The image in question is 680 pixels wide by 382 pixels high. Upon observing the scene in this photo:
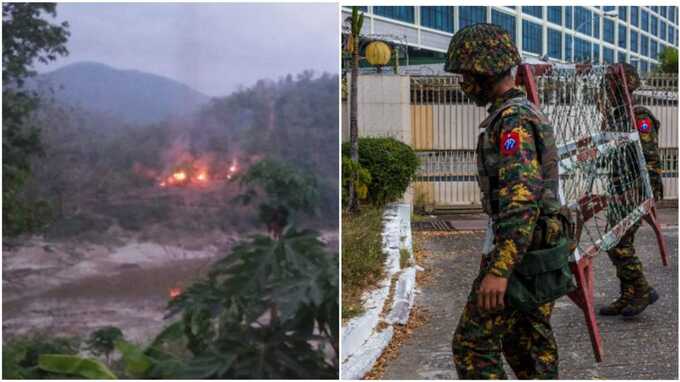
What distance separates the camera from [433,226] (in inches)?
349

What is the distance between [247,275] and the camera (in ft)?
10.1

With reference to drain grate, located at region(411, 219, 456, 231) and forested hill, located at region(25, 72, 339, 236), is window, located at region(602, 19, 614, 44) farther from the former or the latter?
forested hill, located at region(25, 72, 339, 236)

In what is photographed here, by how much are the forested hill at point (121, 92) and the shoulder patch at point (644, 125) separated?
3.03m

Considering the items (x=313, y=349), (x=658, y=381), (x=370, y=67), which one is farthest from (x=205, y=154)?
(x=370, y=67)

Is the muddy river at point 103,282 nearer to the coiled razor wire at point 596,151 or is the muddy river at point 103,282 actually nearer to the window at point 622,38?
the coiled razor wire at point 596,151

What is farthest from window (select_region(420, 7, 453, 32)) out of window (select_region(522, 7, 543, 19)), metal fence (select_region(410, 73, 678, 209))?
metal fence (select_region(410, 73, 678, 209))

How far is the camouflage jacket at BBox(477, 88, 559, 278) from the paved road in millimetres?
1301

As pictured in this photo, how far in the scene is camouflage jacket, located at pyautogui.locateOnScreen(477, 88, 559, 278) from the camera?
2529mm

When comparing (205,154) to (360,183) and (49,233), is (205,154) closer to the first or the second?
(49,233)

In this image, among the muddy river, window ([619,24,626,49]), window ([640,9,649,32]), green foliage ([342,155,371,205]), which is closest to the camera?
the muddy river

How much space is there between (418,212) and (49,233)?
279 inches

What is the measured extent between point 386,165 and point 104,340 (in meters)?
5.75

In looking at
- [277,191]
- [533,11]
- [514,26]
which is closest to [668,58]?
[533,11]

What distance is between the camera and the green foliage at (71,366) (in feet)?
9.98
